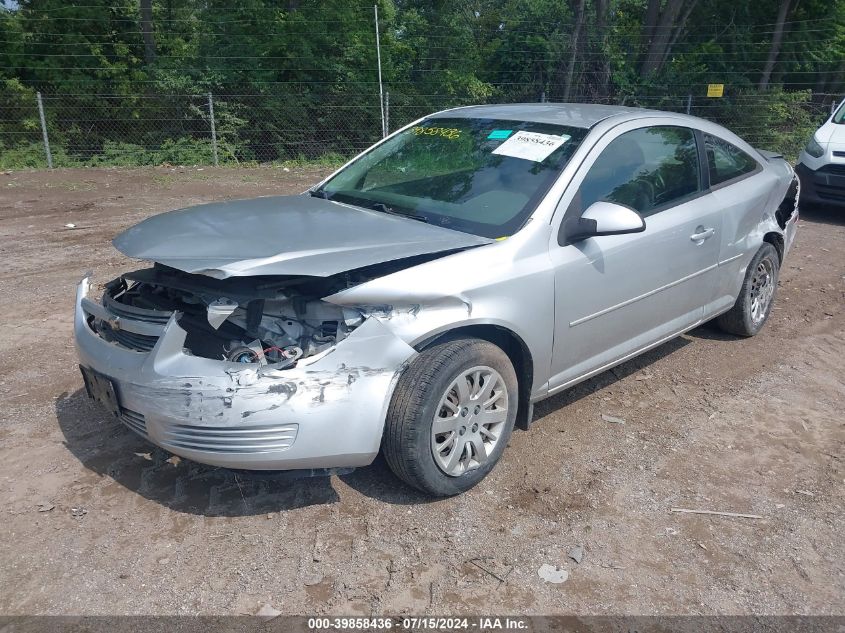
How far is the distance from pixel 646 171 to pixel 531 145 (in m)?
0.78

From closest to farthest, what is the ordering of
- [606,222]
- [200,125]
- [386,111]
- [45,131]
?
[606,222] < [45,131] < [200,125] < [386,111]

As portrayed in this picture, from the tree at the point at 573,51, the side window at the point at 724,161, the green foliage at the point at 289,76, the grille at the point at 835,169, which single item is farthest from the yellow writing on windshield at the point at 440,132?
the tree at the point at 573,51

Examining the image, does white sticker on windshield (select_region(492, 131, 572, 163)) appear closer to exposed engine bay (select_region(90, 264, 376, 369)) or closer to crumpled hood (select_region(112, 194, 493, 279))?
crumpled hood (select_region(112, 194, 493, 279))

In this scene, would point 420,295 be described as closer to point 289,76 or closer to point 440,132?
point 440,132

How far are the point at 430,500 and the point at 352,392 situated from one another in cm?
80

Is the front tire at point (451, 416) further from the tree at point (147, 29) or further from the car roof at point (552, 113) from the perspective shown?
the tree at point (147, 29)

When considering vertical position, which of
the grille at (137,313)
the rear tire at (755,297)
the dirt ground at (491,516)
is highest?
the grille at (137,313)

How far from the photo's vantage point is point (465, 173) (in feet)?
13.3

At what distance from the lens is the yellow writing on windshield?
175 inches

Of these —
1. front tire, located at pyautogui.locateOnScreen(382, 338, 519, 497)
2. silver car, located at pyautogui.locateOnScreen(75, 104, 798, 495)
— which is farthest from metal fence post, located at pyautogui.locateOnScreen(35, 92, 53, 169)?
front tire, located at pyautogui.locateOnScreen(382, 338, 519, 497)

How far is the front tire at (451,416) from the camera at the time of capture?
3.11 meters

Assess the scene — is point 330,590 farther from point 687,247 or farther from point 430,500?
point 687,247

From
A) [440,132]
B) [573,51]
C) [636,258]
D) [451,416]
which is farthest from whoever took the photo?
[573,51]

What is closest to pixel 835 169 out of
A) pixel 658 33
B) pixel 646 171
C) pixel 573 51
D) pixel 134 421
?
pixel 646 171
